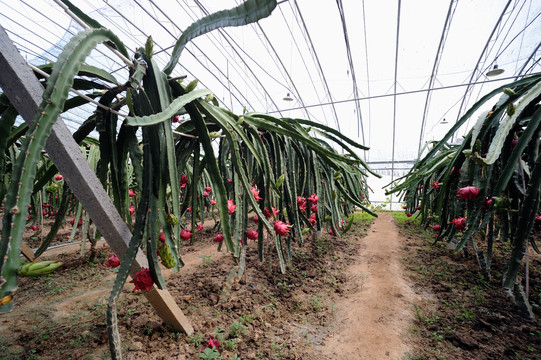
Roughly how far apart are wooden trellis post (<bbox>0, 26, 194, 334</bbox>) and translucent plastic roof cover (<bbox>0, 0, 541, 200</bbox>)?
5729 millimetres

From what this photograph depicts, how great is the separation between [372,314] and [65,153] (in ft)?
5.28

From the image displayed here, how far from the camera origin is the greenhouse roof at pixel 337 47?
582 cm

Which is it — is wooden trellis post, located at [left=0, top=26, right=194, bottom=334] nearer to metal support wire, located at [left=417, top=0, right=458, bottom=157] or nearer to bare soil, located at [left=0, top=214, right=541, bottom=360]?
bare soil, located at [left=0, top=214, right=541, bottom=360]

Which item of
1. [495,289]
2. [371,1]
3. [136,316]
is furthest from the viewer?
[371,1]

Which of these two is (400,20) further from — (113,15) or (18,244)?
(18,244)

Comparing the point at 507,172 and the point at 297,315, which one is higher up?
the point at 507,172

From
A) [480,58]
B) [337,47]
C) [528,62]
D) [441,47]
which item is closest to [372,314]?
[337,47]

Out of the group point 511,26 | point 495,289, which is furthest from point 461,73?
point 495,289

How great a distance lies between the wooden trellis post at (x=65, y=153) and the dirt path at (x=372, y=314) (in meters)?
1.03

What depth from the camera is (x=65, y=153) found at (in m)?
0.67

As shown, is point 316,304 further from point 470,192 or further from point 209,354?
Answer: point 470,192

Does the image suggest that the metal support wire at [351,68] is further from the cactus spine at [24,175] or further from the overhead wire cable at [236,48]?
the cactus spine at [24,175]

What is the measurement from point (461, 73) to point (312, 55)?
184 inches

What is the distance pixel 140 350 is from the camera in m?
1.02
